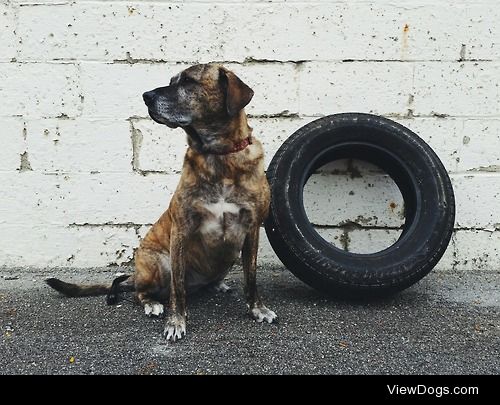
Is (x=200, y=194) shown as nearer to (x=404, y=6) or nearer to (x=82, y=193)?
(x=82, y=193)

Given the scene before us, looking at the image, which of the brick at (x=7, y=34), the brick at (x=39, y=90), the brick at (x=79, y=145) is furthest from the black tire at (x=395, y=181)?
the brick at (x=7, y=34)

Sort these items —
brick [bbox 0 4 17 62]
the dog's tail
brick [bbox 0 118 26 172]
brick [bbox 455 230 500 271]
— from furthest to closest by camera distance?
brick [bbox 455 230 500 271], brick [bbox 0 118 26 172], brick [bbox 0 4 17 62], the dog's tail

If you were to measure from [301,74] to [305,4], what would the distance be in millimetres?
460

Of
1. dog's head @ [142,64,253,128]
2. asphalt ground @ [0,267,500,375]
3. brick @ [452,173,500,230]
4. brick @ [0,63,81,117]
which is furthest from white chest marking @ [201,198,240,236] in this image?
brick @ [452,173,500,230]

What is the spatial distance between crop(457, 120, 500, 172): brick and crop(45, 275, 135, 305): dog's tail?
2.38 metres

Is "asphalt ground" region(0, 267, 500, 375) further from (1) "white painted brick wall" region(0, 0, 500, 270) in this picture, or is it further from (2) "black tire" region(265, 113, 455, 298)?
(1) "white painted brick wall" region(0, 0, 500, 270)

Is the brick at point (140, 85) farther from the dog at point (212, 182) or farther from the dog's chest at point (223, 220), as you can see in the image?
the dog's chest at point (223, 220)

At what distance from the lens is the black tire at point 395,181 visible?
3.40 metres

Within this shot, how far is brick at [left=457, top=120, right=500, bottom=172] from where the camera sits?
4.09 metres

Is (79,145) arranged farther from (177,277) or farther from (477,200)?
(477,200)

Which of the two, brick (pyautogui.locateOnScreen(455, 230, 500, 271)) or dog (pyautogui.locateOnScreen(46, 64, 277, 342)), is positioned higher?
dog (pyautogui.locateOnScreen(46, 64, 277, 342))

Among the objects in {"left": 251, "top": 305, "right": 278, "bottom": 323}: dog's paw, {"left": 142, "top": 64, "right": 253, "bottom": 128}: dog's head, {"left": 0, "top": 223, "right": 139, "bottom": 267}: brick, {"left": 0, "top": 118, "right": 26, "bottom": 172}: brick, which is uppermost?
{"left": 142, "top": 64, "right": 253, "bottom": 128}: dog's head
